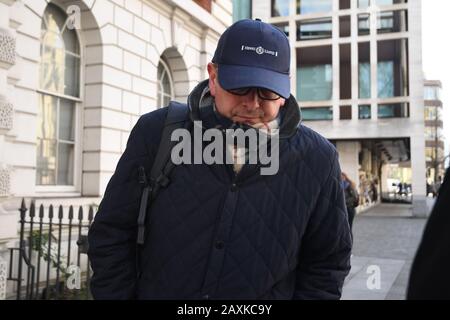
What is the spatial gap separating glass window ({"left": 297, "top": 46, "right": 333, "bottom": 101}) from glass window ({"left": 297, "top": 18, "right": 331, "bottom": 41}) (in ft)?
2.25

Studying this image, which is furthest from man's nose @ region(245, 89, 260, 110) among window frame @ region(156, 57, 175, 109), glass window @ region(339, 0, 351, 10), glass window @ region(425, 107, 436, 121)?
glass window @ region(425, 107, 436, 121)

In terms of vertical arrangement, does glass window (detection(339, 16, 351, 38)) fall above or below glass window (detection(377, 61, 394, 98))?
above

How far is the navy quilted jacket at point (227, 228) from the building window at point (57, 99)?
5794mm

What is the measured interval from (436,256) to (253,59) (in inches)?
45.4

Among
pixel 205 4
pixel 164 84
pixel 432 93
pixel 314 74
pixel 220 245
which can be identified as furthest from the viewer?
pixel 432 93

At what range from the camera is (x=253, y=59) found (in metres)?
1.89

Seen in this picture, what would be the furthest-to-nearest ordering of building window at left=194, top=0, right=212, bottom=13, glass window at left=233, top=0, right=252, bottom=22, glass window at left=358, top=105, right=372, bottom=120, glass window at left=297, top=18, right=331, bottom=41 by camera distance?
glass window at left=297, top=18, right=331, bottom=41, glass window at left=358, top=105, right=372, bottom=120, glass window at left=233, top=0, right=252, bottom=22, building window at left=194, top=0, right=212, bottom=13

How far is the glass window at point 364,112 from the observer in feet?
82.9

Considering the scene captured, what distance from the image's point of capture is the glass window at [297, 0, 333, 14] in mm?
25344

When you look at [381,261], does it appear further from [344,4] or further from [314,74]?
[344,4]

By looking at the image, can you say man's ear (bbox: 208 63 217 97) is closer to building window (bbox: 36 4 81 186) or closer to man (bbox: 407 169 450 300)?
man (bbox: 407 169 450 300)

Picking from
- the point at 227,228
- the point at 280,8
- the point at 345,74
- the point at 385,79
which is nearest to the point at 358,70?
the point at 345,74

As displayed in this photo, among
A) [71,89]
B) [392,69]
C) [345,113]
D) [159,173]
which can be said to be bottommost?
[159,173]

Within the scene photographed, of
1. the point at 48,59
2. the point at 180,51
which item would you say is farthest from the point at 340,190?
the point at 180,51
